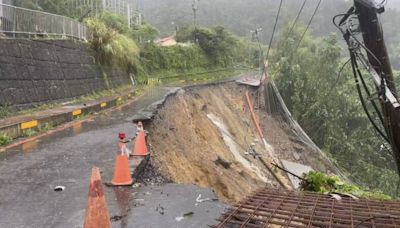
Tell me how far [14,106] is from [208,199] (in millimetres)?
8149

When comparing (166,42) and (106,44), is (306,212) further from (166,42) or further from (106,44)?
(166,42)

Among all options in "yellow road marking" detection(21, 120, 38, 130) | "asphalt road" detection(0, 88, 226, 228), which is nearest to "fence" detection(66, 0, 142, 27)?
"yellow road marking" detection(21, 120, 38, 130)

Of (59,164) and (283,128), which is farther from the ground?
(59,164)

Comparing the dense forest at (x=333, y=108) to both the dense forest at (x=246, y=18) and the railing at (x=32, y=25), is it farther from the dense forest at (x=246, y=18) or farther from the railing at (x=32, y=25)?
the dense forest at (x=246, y=18)

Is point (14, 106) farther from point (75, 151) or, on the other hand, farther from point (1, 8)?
point (75, 151)

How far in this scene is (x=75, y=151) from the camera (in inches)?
350

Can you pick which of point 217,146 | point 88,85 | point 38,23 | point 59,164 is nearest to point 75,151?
point 59,164

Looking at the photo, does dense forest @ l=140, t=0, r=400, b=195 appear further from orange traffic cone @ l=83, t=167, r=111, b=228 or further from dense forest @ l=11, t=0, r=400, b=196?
orange traffic cone @ l=83, t=167, r=111, b=228

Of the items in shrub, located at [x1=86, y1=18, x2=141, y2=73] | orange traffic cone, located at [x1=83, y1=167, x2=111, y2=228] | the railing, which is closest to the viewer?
orange traffic cone, located at [x1=83, y1=167, x2=111, y2=228]

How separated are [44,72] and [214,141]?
9.14 metres

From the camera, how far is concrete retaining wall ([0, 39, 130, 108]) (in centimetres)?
1201

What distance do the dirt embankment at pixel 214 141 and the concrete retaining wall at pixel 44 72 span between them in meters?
3.77

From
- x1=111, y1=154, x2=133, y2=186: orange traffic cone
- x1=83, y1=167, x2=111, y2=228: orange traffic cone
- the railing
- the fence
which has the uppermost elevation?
the fence

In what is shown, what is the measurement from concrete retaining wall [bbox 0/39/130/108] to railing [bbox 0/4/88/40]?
0.44 metres
